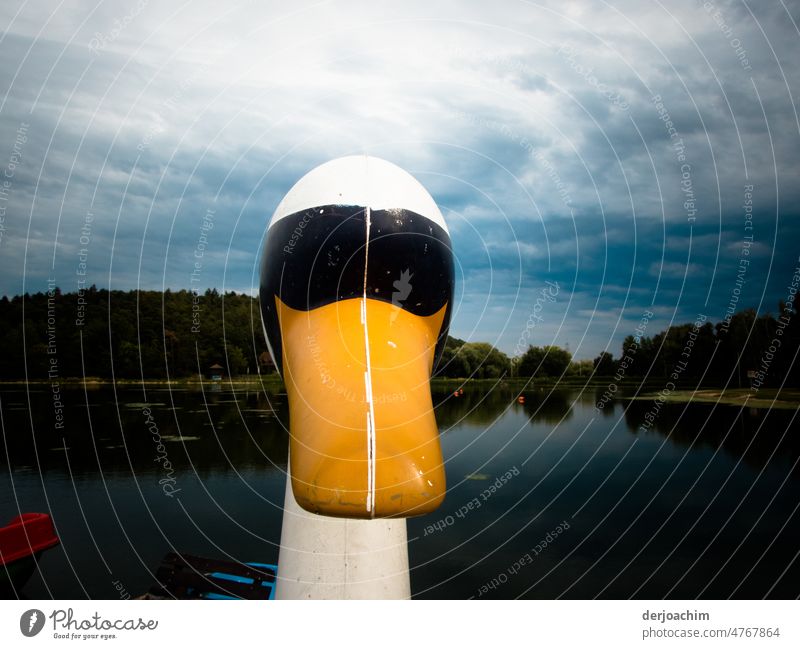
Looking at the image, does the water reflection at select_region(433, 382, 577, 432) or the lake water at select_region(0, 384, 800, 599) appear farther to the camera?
the water reflection at select_region(433, 382, 577, 432)

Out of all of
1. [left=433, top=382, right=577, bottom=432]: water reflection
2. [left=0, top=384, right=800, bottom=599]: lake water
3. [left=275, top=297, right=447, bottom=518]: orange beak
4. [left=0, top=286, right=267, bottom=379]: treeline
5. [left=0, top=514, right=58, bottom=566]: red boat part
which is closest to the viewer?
[left=275, top=297, right=447, bottom=518]: orange beak

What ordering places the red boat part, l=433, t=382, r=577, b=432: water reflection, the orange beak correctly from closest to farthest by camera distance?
the orange beak → the red boat part → l=433, t=382, r=577, b=432: water reflection

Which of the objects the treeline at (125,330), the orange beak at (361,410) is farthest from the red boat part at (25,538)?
the treeline at (125,330)

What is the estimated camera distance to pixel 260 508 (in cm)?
995

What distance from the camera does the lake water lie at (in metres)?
7.80

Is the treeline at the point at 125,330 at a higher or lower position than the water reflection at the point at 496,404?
higher

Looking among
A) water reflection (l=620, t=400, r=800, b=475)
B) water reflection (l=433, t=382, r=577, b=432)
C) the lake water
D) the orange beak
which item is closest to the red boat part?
the lake water

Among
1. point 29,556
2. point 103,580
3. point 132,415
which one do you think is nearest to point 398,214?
→ point 29,556

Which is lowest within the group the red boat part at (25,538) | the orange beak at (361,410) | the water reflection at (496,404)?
the water reflection at (496,404)

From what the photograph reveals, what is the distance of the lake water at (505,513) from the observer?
7805 millimetres

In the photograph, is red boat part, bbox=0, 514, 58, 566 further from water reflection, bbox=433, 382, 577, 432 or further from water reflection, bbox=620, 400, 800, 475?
water reflection, bbox=433, 382, 577, 432

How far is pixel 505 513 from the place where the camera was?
10.6 meters

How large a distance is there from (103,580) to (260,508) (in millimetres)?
3021

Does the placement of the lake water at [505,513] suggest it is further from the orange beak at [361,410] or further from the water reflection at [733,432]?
the orange beak at [361,410]
